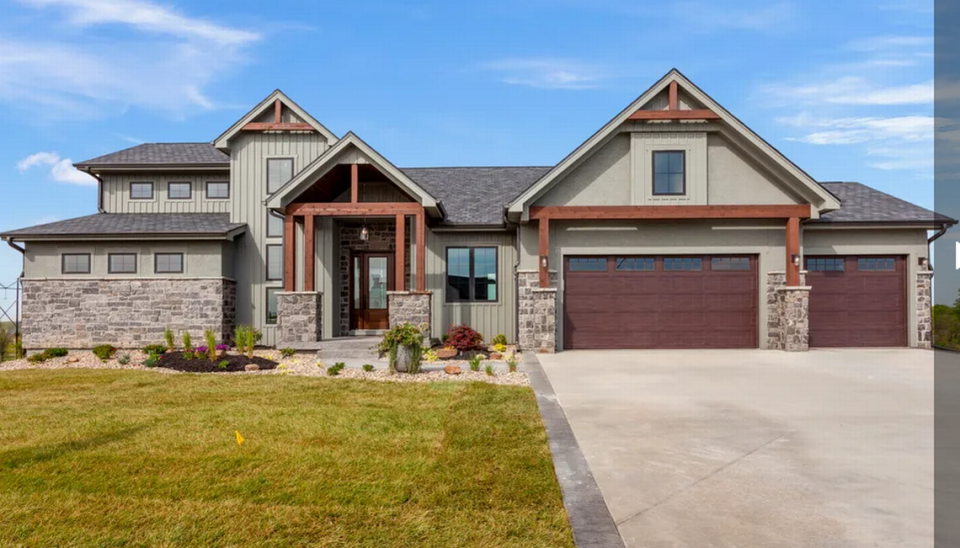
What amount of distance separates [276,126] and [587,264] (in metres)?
10.7

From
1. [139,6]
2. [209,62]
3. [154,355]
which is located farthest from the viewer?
[209,62]

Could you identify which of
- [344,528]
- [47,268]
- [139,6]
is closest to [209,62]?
[139,6]

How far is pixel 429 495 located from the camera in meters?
4.43

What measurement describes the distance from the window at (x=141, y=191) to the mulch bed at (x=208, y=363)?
9007mm

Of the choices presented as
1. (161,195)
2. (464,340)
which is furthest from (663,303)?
(161,195)

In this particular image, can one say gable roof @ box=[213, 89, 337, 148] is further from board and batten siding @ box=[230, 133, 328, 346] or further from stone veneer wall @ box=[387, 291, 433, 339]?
stone veneer wall @ box=[387, 291, 433, 339]

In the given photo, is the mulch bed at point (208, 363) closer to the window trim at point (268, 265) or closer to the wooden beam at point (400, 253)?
the wooden beam at point (400, 253)

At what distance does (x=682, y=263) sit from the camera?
15.9m

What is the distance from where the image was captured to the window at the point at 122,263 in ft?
58.7

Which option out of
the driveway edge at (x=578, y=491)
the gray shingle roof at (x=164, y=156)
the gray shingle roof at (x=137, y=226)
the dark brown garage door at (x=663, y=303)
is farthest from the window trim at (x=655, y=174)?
the gray shingle roof at (x=164, y=156)

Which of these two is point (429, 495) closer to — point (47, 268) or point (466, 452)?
point (466, 452)

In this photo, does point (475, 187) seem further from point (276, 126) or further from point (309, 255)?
point (309, 255)

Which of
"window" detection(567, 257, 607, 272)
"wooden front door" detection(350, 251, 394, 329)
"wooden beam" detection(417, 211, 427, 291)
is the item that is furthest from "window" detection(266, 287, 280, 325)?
→ "window" detection(567, 257, 607, 272)

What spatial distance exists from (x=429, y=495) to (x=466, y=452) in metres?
1.18
